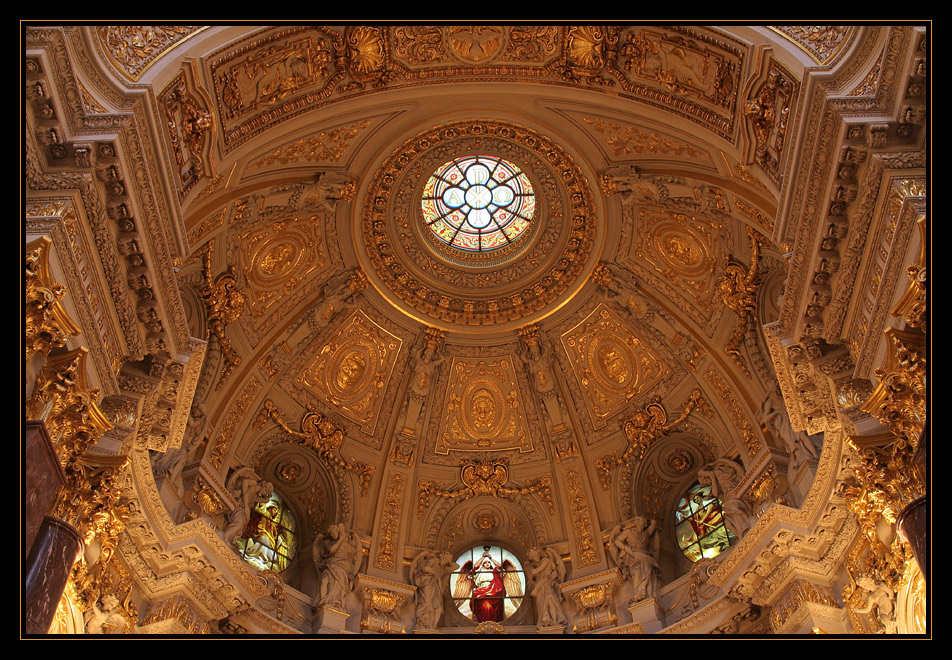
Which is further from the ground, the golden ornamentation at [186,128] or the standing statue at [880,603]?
the golden ornamentation at [186,128]

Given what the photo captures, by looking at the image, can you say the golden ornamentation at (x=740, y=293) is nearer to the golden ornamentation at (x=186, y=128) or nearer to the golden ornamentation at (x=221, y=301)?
the golden ornamentation at (x=221, y=301)

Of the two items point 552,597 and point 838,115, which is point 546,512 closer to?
point 552,597

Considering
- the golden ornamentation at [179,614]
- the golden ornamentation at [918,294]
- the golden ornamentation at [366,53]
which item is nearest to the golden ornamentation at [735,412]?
the golden ornamentation at [918,294]

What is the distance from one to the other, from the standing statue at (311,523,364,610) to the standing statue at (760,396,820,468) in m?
8.05

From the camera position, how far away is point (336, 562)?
15.8 metres

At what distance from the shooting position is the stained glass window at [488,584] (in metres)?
Answer: 16.6

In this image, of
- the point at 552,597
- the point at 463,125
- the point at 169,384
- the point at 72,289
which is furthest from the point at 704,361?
the point at 72,289

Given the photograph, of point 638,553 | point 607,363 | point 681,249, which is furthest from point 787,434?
point 607,363

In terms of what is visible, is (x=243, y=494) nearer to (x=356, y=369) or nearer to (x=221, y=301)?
(x=221, y=301)

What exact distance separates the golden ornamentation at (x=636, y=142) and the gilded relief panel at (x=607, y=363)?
371 cm

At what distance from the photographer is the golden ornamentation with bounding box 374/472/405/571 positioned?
16.7 metres

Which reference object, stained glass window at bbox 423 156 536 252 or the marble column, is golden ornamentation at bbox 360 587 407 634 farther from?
the marble column

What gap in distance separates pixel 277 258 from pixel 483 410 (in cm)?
557

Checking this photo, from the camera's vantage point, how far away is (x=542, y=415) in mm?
18141
